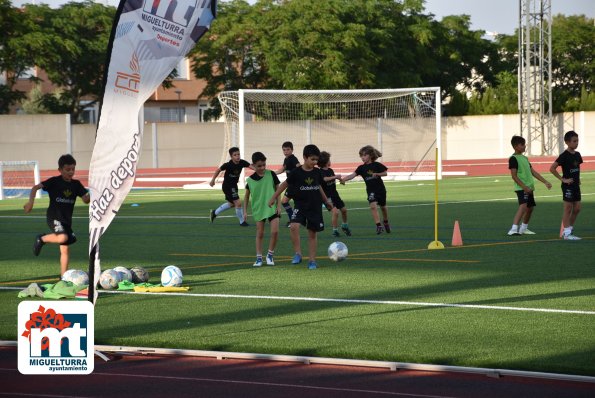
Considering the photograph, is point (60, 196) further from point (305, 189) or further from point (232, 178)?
point (232, 178)

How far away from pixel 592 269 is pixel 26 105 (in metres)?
66.4

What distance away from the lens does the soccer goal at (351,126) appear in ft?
149

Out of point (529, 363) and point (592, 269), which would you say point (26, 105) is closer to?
point (592, 269)

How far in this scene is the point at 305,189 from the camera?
48.4 feet

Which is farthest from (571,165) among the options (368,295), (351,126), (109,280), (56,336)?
(351,126)

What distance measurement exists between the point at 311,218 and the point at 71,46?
45.0 meters

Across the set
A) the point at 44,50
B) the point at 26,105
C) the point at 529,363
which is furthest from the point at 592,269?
the point at 26,105

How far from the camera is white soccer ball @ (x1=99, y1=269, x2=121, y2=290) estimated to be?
42.0 ft

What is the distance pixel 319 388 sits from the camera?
7.70 meters

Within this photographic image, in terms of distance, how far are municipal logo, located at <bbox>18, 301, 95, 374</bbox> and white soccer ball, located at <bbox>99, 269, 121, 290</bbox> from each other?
5.26 meters

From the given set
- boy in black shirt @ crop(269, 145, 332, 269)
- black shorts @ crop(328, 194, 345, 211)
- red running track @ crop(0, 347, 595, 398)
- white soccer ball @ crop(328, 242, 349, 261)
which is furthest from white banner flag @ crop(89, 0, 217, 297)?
black shorts @ crop(328, 194, 345, 211)

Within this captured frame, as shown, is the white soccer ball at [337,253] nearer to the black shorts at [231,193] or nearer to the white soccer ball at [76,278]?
the white soccer ball at [76,278]

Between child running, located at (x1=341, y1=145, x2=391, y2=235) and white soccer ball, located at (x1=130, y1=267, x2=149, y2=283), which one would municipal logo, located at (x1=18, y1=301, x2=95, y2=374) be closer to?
white soccer ball, located at (x1=130, y1=267, x2=149, y2=283)

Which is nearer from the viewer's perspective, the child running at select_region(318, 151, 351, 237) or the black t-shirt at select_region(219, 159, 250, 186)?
the child running at select_region(318, 151, 351, 237)
